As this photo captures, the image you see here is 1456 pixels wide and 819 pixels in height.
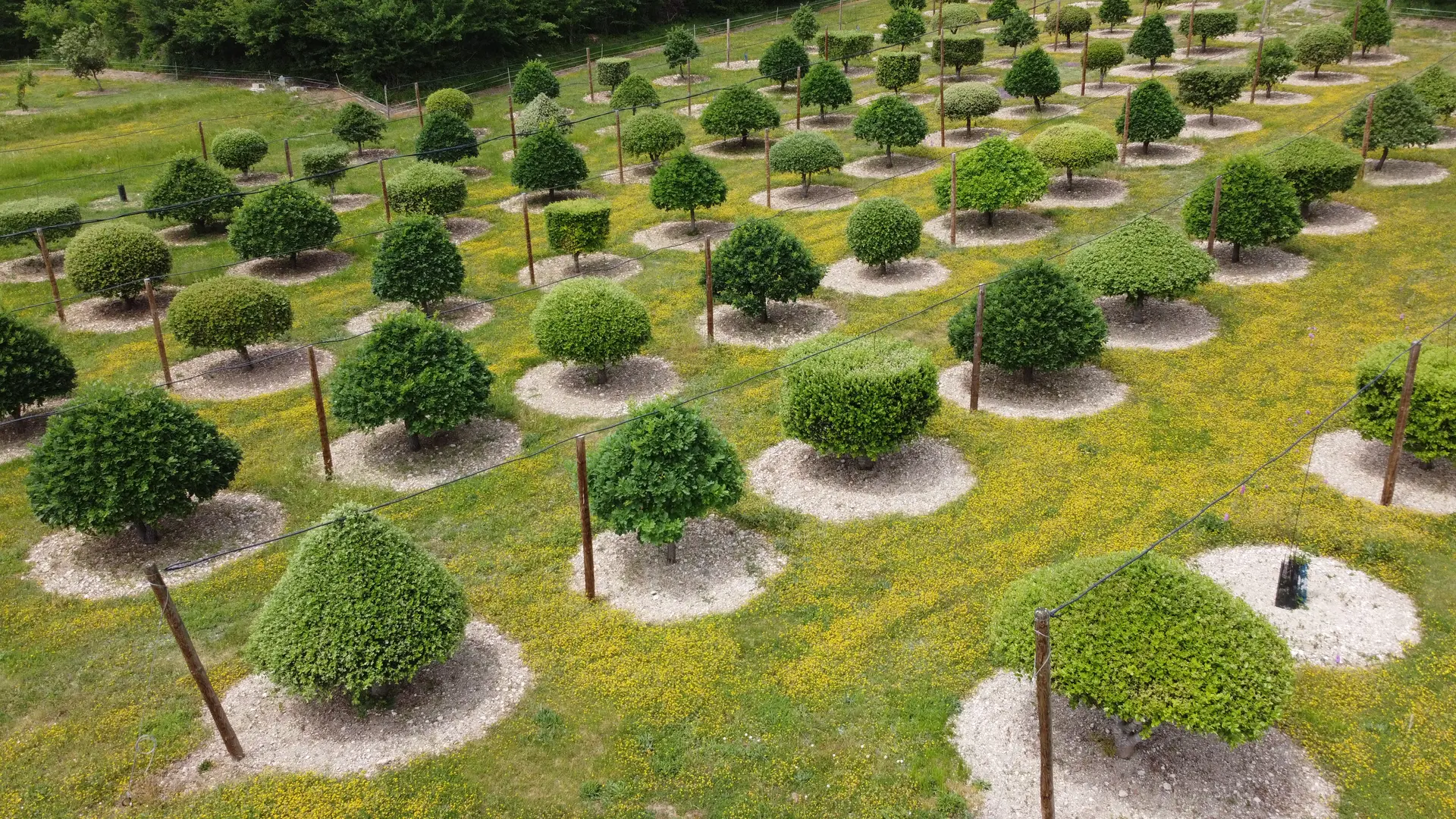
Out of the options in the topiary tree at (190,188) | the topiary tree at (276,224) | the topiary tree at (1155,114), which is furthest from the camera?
the topiary tree at (1155,114)

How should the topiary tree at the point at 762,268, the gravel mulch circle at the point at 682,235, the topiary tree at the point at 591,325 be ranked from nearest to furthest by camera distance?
the topiary tree at the point at 591,325, the topiary tree at the point at 762,268, the gravel mulch circle at the point at 682,235

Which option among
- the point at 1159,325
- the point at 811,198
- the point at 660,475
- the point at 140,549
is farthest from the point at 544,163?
the point at 660,475

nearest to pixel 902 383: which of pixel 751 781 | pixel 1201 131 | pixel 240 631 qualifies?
pixel 751 781

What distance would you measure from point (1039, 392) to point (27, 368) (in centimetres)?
2115

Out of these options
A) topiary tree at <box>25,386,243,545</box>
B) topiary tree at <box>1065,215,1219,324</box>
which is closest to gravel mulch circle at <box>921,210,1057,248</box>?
topiary tree at <box>1065,215,1219,324</box>

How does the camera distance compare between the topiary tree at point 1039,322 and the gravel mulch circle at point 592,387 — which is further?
the gravel mulch circle at point 592,387

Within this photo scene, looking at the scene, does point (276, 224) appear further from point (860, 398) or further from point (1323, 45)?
point (1323, 45)

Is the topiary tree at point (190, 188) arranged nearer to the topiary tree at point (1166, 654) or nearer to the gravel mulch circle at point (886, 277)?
the gravel mulch circle at point (886, 277)

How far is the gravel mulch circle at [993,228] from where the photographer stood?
1184 inches

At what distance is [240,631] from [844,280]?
59.5 feet

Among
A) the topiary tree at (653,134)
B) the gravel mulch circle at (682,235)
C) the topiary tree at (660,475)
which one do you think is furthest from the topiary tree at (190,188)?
the topiary tree at (660,475)

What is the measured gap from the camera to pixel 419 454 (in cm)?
2012

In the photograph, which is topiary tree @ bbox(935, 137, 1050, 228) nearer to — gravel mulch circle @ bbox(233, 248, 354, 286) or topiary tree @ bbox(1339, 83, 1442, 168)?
topiary tree @ bbox(1339, 83, 1442, 168)

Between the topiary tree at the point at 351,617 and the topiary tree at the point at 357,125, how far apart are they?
109ft
